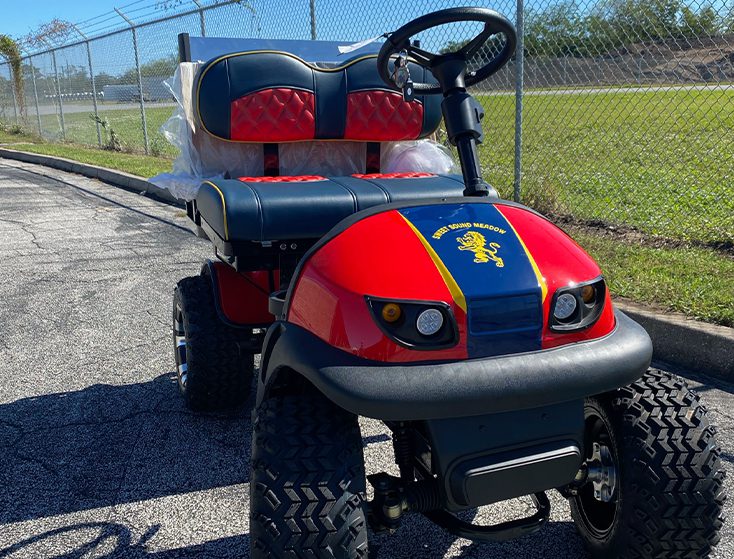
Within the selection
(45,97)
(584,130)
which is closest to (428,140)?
(584,130)

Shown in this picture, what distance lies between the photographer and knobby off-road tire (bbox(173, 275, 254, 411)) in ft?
9.96

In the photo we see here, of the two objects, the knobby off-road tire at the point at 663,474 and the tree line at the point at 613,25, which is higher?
the tree line at the point at 613,25

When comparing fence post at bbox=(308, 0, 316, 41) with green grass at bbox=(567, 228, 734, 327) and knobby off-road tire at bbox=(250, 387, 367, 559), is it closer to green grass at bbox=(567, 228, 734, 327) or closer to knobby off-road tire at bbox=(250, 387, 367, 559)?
green grass at bbox=(567, 228, 734, 327)

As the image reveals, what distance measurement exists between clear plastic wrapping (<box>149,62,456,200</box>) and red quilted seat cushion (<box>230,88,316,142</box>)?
0.16m

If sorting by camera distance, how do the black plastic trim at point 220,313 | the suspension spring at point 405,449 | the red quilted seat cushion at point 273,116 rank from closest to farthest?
the suspension spring at point 405,449 < the black plastic trim at point 220,313 < the red quilted seat cushion at point 273,116

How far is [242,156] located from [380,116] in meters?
0.67

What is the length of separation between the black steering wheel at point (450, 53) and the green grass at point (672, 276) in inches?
81.4

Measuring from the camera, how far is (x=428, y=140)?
3.76 metres

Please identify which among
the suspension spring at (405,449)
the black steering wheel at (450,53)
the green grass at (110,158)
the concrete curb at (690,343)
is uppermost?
the black steering wheel at (450,53)

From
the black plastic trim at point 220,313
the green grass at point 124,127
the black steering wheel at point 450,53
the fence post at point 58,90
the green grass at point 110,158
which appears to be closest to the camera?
the black steering wheel at point 450,53

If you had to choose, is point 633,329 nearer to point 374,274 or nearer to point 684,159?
point 374,274

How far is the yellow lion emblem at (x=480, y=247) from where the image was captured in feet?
5.69

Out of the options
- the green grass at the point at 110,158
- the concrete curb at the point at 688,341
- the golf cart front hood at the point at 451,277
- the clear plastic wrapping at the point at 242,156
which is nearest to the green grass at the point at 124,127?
the green grass at the point at 110,158

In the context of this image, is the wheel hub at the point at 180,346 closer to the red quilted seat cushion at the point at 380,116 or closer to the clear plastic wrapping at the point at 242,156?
the clear plastic wrapping at the point at 242,156
